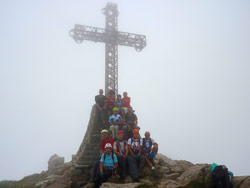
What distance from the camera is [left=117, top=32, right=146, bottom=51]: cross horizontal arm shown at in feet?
55.4

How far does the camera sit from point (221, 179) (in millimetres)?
7324

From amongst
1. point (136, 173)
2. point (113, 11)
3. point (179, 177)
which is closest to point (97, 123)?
point (136, 173)

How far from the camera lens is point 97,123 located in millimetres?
11109

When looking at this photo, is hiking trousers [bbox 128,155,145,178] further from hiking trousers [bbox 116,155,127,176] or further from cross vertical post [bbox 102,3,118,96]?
cross vertical post [bbox 102,3,118,96]

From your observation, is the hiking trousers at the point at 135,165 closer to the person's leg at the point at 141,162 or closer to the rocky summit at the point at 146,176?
the person's leg at the point at 141,162

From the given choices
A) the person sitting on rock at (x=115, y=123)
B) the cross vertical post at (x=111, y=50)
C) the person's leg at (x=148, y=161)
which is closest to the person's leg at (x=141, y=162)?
the person's leg at (x=148, y=161)

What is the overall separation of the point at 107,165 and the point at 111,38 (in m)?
11.2

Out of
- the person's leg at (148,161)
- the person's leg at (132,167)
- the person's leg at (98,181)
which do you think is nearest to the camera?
the person's leg at (98,181)

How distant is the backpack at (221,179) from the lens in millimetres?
7258

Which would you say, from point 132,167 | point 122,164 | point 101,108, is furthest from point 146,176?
point 101,108

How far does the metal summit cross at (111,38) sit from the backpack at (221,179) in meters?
9.29

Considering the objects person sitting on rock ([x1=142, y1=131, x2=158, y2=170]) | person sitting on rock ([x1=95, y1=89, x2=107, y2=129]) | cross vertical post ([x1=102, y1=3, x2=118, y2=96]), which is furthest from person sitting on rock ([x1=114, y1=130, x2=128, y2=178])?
cross vertical post ([x1=102, y1=3, x2=118, y2=96])

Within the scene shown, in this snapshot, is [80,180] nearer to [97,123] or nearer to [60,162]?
[97,123]

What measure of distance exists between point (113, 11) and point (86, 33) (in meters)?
3.11
